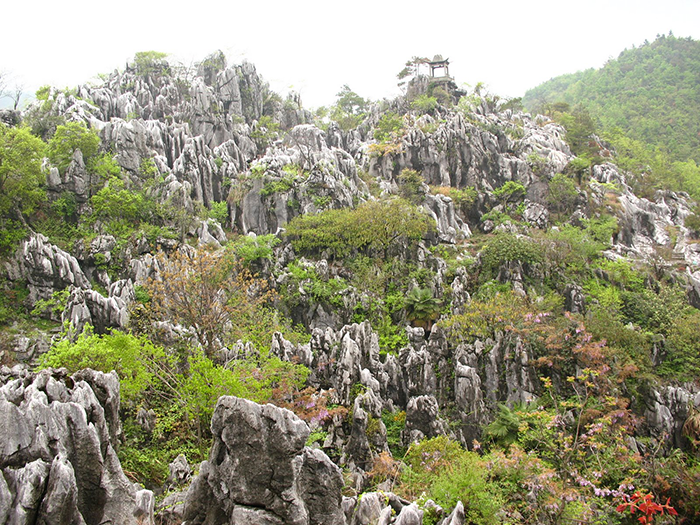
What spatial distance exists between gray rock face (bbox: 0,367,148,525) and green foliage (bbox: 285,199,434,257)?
1788 cm

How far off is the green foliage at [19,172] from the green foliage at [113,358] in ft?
54.8

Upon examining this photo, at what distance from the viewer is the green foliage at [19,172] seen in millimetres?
23125

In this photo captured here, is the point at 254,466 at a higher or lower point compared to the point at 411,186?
lower

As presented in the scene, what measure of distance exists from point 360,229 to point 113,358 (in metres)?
16.2

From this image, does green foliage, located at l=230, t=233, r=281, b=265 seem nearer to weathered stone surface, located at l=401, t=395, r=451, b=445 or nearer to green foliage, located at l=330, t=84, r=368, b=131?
weathered stone surface, located at l=401, t=395, r=451, b=445

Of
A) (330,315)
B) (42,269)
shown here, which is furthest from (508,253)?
(42,269)

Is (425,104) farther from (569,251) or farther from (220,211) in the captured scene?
(220,211)

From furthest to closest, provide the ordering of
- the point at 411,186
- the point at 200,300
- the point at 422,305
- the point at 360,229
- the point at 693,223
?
the point at 411,186 → the point at 693,223 → the point at 360,229 → the point at 422,305 → the point at 200,300

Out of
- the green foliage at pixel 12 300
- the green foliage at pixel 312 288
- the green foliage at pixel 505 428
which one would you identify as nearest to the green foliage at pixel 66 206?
the green foliage at pixel 12 300

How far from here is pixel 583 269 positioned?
24297 mm

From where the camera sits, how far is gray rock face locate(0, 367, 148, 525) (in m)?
6.35

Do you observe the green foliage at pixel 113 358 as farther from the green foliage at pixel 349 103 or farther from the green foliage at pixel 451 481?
the green foliage at pixel 349 103

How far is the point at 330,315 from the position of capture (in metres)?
22.5

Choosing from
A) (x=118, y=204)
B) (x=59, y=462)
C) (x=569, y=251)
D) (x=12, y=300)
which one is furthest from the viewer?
(x=118, y=204)
